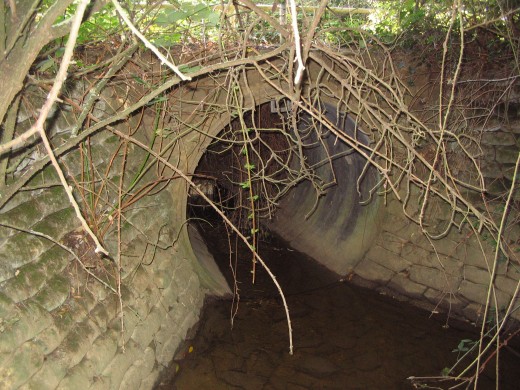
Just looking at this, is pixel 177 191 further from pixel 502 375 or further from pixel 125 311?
pixel 502 375

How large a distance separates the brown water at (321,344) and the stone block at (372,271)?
0.76ft

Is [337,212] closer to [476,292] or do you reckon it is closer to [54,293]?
[476,292]

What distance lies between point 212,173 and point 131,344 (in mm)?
4868

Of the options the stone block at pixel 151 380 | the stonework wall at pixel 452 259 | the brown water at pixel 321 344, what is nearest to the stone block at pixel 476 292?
the stonework wall at pixel 452 259

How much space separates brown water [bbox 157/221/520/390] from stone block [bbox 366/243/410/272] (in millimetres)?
412

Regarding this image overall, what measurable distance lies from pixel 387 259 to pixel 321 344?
173 cm

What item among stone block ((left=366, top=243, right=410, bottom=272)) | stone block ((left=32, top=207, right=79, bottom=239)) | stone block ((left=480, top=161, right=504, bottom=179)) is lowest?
stone block ((left=366, top=243, right=410, bottom=272))

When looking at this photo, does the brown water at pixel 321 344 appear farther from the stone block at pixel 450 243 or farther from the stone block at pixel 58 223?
the stone block at pixel 58 223

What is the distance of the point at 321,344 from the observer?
4840 millimetres

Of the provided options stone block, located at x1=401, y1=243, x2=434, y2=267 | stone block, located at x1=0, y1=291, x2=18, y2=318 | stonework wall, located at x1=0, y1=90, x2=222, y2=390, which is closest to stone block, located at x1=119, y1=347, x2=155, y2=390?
stonework wall, located at x1=0, y1=90, x2=222, y2=390

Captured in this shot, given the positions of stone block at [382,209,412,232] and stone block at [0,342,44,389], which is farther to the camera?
stone block at [382,209,412,232]

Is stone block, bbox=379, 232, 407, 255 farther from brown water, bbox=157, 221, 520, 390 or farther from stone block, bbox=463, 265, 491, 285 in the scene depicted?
stone block, bbox=463, 265, 491, 285

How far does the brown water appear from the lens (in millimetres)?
4238

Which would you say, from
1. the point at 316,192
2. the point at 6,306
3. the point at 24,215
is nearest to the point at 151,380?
the point at 6,306
